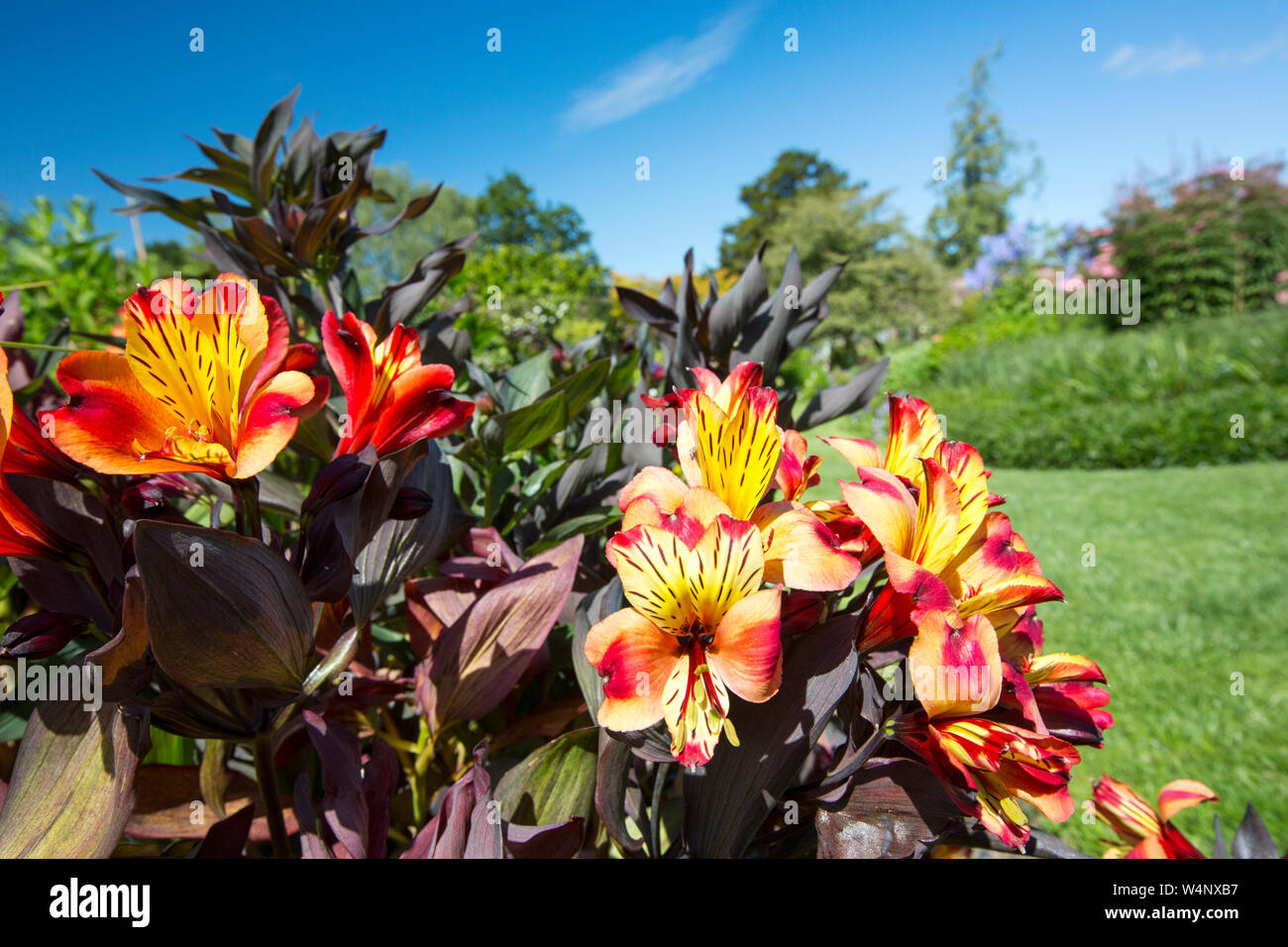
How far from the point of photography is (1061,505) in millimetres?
6219

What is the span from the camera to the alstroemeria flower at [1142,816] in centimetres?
81

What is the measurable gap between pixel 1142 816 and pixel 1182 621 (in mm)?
3922

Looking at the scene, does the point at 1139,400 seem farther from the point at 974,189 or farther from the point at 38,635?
the point at 974,189

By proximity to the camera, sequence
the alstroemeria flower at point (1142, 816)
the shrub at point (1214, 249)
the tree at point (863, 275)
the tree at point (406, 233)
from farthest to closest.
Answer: the tree at point (406, 233) < the tree at point (863, 275) < the shrub at point (1214, 249) < the alstroemeria flower at point (1142, 816)

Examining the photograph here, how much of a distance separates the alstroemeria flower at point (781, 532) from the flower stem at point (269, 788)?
1.29 feet

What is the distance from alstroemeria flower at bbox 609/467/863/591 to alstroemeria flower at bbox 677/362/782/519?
0.7 inches

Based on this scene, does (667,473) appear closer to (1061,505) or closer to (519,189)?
(1061,505)

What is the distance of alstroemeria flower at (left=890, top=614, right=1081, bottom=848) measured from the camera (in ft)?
1.57

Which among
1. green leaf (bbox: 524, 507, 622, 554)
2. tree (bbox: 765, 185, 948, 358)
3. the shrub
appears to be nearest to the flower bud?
green leaf (bbox: 524, 507, 622, 554)

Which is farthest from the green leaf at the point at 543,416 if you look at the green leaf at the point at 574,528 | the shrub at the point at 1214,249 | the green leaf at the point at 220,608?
the shrub at the point at 1214,249

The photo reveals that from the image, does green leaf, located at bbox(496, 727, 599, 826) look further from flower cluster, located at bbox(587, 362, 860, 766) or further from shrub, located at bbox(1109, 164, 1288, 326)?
shrub, located at bbox(1109, 164, 1288, 326)

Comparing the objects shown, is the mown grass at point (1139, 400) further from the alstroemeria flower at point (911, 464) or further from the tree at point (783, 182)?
the tree at point (783, 182)

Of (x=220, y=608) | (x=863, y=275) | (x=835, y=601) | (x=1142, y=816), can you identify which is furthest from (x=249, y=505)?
(x=863, y=275)
